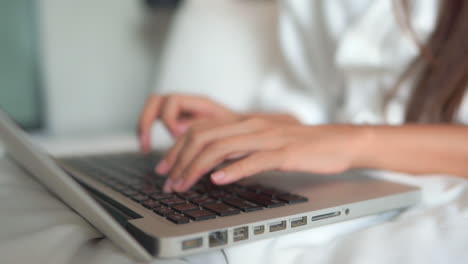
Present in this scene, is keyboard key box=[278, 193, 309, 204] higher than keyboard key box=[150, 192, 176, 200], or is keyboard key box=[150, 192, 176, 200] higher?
keyboard key box=[278, 193, 309, 204]

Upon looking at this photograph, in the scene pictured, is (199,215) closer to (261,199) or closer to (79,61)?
(261,199)

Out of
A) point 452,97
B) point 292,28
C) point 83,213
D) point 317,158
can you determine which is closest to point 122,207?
point 83,213

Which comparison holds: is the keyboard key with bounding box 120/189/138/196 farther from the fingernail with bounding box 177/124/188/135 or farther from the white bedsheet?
the fingernail with bounding box 177/124/188/135

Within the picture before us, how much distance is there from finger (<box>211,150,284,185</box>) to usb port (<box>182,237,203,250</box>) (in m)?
0.14

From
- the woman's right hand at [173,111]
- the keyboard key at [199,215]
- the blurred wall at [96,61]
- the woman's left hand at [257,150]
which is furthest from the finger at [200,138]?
the blurred wall at [96,61]

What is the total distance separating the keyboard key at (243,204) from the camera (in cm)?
38

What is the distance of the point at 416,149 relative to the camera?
Answer: 0.55m

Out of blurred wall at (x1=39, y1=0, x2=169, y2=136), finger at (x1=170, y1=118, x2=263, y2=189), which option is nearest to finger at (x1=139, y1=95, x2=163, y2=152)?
finger at (x1=170, y1=118, x2=263, y2=189)

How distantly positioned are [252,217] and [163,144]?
0.71 m

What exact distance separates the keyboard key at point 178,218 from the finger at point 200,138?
0.36 ft

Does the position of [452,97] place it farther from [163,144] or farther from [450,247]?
[163,144]

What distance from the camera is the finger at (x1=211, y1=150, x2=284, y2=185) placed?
456 millimetres

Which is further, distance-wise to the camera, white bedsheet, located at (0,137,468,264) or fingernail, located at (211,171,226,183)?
fingernail, located at (211,171,226,183)

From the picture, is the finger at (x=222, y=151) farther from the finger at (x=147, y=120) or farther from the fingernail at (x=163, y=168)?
the finger at (x=147, y=120)
